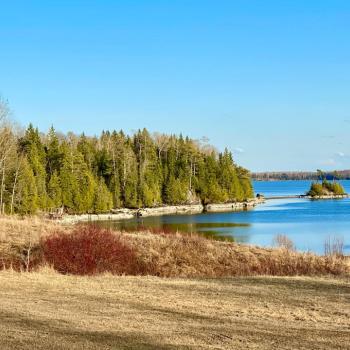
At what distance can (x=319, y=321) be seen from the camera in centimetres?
1262

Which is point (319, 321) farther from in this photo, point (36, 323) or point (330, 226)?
point (330, 226)

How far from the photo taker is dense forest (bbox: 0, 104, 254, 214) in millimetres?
75062

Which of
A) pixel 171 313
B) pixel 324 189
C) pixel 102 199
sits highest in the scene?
pixel 324 189

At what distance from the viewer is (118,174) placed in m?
104

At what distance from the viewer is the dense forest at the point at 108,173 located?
246 feet

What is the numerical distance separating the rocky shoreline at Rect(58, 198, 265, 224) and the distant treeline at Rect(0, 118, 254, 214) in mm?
1836

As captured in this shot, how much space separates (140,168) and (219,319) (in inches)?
3853

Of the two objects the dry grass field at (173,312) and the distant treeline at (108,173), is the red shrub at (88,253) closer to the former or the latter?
the dry grass field at (173,312)

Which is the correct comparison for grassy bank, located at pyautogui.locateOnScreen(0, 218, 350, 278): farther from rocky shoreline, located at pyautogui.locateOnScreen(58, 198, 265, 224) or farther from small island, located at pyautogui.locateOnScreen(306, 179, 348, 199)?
small island, located at pyautogui.locateOnScreen(306, 179, 348, 199)

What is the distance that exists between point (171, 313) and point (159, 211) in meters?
94.1

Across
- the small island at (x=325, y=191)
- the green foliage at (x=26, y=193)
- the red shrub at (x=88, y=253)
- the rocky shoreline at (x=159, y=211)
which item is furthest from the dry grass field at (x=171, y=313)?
the small island at (x=325, y=191)

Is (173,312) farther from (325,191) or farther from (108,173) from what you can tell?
(325,191)

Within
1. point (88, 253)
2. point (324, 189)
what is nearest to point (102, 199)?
point (88, 253)

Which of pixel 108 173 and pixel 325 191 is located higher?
pixel 108 173
